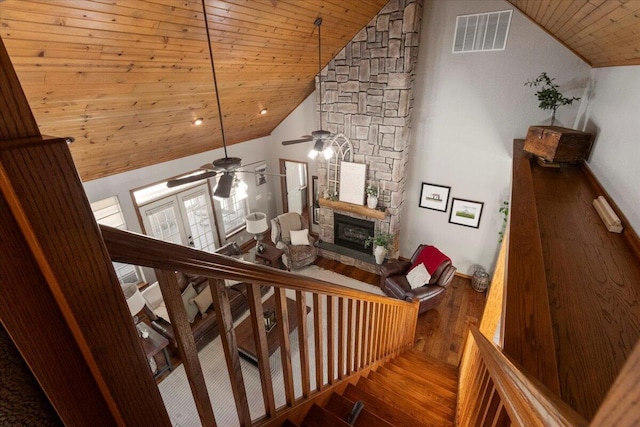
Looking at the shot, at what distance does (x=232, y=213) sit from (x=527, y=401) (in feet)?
22.3

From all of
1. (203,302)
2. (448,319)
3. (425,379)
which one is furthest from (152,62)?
(448,319)

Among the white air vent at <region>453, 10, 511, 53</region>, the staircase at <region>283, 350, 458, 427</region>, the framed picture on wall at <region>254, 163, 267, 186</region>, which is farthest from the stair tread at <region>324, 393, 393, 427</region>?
the framed picture on wall at <region>254, 163, 267, 186</region>

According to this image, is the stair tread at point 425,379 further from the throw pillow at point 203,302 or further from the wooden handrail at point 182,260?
the throw pillow at point 203,302

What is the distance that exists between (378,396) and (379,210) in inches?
142

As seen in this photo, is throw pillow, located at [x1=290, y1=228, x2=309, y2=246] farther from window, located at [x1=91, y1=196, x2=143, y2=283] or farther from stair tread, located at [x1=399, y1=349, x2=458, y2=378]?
stair tread, located at [x1=399, y1=349, x2=458, y2=378]

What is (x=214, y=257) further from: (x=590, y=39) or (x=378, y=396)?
(x=590, y=39)

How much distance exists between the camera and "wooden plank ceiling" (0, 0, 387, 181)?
2.17m

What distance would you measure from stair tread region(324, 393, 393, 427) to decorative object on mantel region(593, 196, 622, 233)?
1.68 meters

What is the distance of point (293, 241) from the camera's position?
6.27 metres

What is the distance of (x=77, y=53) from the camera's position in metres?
2.35

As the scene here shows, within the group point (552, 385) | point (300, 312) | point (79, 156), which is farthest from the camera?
point (79, 156)

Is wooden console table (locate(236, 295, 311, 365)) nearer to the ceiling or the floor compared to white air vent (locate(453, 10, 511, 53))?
nearer to the floor

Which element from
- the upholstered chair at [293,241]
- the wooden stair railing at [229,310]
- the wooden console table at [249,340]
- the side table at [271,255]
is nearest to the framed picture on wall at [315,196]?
the upholstered chair at [293,241]

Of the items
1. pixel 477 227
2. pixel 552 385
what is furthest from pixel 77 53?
pixel 477 227
